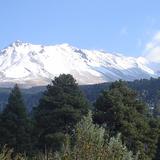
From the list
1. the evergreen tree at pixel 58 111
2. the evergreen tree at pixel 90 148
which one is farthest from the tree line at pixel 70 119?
the evergreen tree at pixel 90 148

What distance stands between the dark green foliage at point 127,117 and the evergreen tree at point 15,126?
1058cm

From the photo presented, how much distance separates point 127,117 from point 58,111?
8208 millimetres

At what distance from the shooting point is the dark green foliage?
132 ft

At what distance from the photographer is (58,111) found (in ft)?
156

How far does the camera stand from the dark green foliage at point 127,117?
132ft

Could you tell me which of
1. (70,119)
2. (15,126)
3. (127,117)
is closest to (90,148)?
(127,117)

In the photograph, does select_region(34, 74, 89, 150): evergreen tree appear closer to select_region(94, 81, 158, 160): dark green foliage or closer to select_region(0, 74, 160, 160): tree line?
select_region(0, 74, 160, 160): tree line

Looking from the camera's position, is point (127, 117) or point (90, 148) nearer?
point (90, 148)

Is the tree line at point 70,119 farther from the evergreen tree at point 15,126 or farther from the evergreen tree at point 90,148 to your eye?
the evergreen tree at point 90,148

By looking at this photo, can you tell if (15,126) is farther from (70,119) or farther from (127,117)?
(127,117)

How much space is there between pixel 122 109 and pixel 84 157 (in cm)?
3014

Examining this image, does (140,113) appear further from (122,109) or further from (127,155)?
(127,155)

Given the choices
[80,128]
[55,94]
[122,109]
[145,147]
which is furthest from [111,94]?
[80,128]

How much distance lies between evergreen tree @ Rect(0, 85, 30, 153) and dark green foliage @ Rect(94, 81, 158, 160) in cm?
1058
